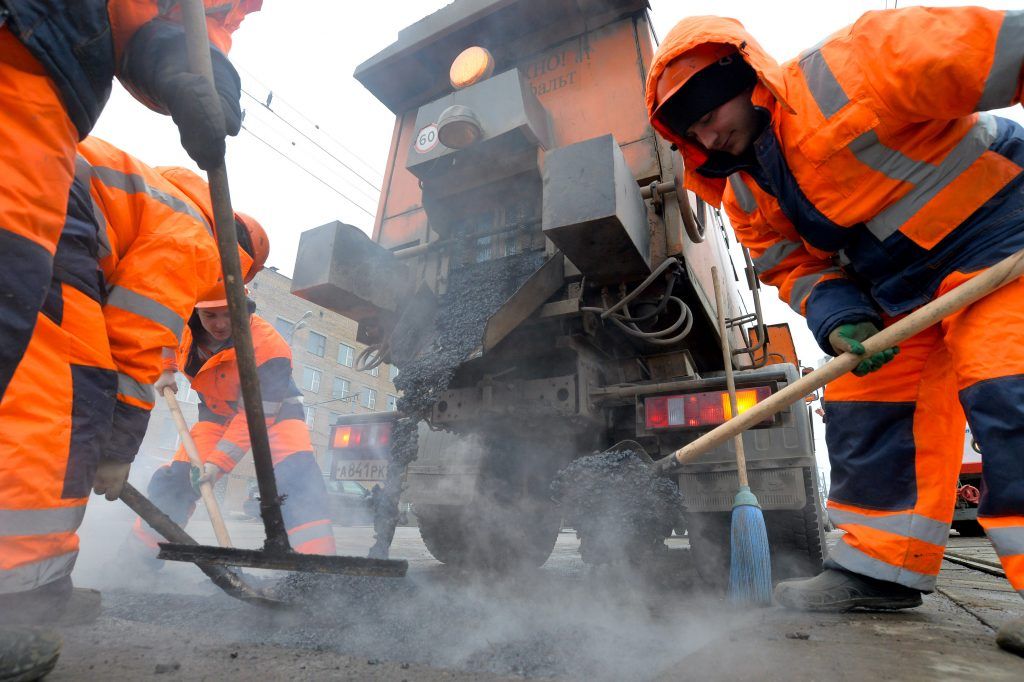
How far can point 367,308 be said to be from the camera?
293 centimetres

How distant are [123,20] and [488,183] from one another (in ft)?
6.04

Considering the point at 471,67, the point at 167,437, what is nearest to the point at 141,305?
the point at 471,67

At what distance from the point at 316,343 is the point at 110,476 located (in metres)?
25.3

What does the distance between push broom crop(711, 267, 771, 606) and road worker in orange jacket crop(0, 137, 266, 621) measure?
6.51ft

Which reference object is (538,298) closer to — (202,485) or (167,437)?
(202,485)

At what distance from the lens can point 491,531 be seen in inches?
110

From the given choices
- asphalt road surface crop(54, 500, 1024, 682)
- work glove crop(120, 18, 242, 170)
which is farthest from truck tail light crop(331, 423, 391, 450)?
work glove crop(120, 18, 242, 170)

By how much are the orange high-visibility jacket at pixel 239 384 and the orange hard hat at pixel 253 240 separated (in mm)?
597

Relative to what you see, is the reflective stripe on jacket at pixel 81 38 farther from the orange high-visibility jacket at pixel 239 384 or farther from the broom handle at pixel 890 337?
the broom handle at pixel 890 337

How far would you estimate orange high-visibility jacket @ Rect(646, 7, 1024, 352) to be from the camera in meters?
1.33

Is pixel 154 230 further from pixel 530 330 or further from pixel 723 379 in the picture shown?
pixel 723 379

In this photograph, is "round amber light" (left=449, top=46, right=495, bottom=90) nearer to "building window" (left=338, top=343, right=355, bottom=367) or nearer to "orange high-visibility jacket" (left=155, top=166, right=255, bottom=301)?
"orange high-visibility jacket" (left=155, top=166, right=255, bottom=301)

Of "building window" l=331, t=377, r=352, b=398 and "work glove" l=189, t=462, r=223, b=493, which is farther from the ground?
"building window" l=331, t=377, r=352, b=398

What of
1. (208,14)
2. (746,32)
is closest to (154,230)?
(208,14)
